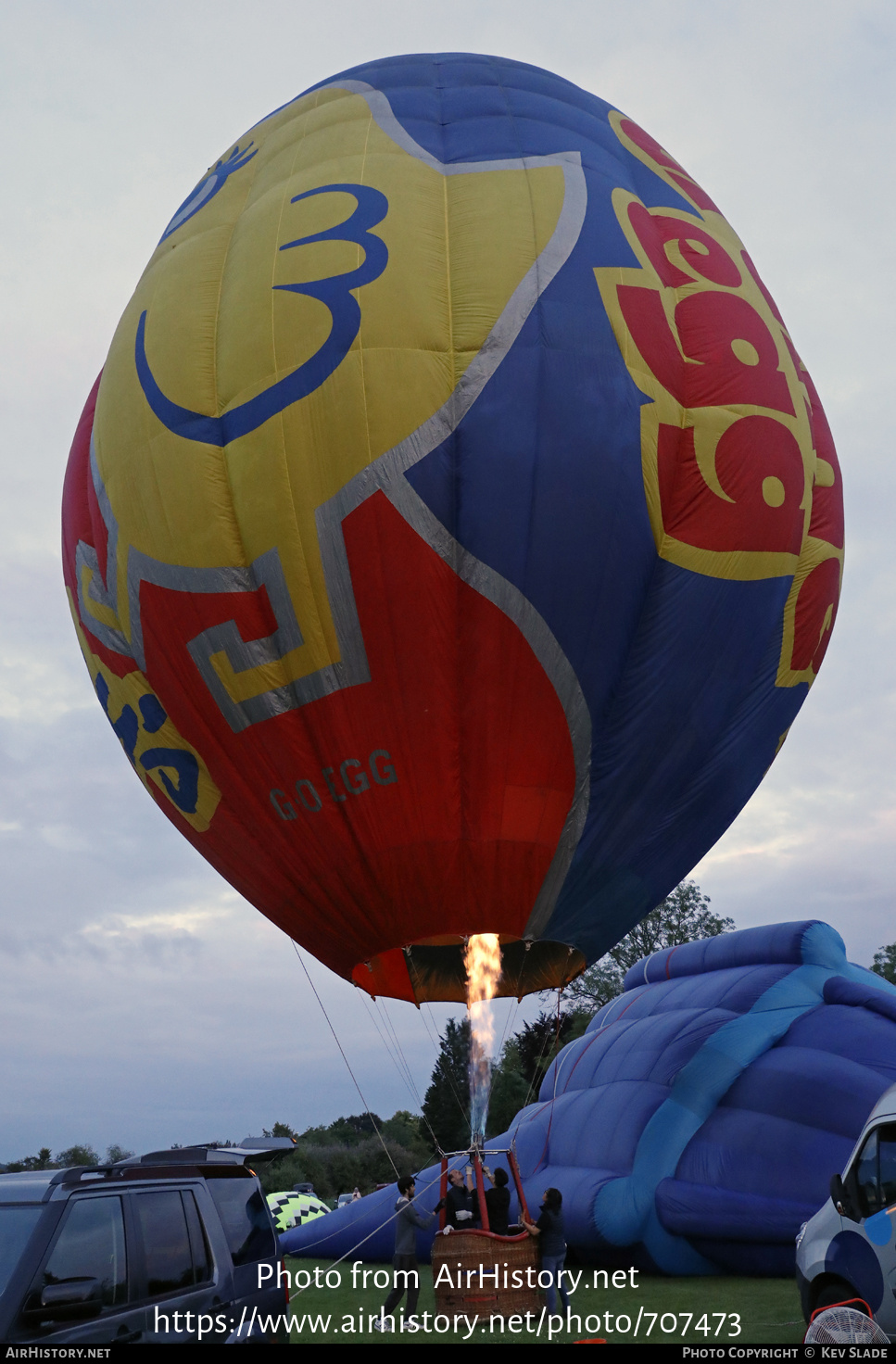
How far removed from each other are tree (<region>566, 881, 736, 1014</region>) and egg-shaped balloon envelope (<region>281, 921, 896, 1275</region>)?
88.0ft

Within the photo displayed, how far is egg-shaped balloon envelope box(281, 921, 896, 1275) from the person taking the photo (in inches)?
429

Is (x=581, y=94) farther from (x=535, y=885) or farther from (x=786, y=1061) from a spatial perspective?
(x=786, y=1061)

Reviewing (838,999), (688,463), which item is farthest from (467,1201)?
(688,463)

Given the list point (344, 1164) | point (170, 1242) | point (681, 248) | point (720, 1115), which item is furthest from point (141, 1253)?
point (344, 1164)

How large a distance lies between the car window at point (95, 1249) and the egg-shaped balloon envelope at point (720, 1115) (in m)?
6.20

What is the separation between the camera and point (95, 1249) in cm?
526

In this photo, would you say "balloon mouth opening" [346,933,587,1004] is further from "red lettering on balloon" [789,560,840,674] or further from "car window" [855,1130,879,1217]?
"car window" [855,1130,879,1217]

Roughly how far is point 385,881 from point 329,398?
3.83m

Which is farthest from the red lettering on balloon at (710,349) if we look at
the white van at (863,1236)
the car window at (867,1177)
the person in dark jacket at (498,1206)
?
the person in dark jacket at (498,1206)

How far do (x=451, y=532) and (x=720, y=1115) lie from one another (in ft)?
22.1

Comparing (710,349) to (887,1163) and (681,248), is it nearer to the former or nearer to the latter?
(681,248)

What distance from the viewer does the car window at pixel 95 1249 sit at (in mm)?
5020

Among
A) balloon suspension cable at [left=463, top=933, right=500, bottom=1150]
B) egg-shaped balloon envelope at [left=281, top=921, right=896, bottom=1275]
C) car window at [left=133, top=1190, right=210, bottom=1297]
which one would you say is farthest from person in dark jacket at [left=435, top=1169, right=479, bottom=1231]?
car window at [left=133, top=1190, right=210, bottom=1297]

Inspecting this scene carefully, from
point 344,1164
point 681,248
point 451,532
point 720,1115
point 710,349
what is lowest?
point 344,1164
